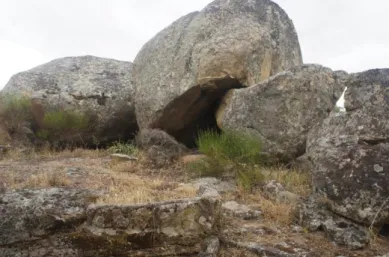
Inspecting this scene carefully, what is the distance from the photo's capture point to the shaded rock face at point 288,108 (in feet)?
26.1

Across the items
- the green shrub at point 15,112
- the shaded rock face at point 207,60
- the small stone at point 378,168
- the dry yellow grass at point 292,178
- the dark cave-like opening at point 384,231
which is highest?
the shaded rock face at point 207,60

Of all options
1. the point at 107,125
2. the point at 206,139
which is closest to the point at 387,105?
the point at 206,139

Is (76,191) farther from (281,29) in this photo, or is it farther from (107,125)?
(281,29)

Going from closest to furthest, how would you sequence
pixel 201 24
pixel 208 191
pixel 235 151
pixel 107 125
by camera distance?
pixel 208 191
pixel 235 151
pixel 201 24
pixel 107 125

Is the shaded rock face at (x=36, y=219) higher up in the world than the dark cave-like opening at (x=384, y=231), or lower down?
higher up

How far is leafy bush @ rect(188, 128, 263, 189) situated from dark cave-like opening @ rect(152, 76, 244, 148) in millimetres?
2606

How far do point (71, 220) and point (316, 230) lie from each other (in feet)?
9.18

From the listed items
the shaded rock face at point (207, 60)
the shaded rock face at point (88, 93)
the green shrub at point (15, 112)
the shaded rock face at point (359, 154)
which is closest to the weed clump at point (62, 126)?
the shaded rock face at point (88, 93)

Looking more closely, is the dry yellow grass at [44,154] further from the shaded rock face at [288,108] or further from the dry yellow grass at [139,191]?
A: the shaded rock face at [288,108]

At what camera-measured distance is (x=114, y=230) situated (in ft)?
14.5

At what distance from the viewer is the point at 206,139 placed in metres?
7.65

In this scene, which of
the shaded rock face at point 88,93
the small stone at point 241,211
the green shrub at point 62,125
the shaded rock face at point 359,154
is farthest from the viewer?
the shaded rock face at point 88,93

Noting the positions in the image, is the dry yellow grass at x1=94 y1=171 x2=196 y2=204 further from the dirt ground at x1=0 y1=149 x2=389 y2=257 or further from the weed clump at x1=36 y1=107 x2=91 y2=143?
the weed clump at x1=36 y1=107 x2=91 y2=143

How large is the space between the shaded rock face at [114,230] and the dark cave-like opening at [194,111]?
18.8 ft
